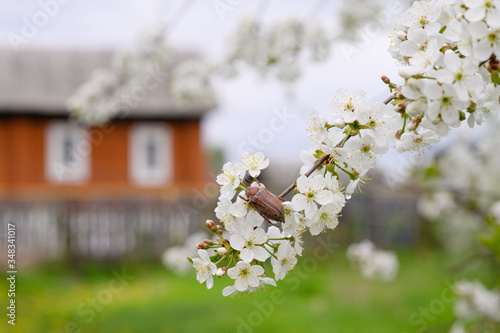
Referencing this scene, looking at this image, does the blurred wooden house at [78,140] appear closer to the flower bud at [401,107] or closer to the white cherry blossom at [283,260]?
the white cherry blossom at [283,260]

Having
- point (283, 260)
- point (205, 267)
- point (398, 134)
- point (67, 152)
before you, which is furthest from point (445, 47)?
point (67, 152)

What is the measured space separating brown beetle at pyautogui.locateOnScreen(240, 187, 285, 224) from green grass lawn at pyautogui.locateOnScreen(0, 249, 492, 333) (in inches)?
116

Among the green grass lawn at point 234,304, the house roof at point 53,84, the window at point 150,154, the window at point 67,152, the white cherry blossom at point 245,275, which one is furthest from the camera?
the window at point 150,154

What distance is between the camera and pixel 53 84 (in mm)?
12234

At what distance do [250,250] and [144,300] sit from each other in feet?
15.9

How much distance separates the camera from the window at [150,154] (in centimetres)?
1249

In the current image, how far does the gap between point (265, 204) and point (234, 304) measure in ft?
14.5

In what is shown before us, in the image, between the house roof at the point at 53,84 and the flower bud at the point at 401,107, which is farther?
the house roof at the point at 53,84

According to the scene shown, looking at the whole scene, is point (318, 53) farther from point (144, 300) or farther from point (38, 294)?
point (38, 294)

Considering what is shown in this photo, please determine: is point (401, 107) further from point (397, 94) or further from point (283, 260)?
point (283, 260)

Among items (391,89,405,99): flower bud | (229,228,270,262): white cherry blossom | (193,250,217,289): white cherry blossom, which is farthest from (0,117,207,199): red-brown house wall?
(391,89,405,99): flower bud

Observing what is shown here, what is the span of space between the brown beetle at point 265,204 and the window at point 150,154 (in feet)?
37.9

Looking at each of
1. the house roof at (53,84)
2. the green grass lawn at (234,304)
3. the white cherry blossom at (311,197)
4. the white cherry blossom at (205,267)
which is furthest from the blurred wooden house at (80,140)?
the white cherry blossom at (311,197)

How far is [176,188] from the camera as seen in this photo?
12.3m
